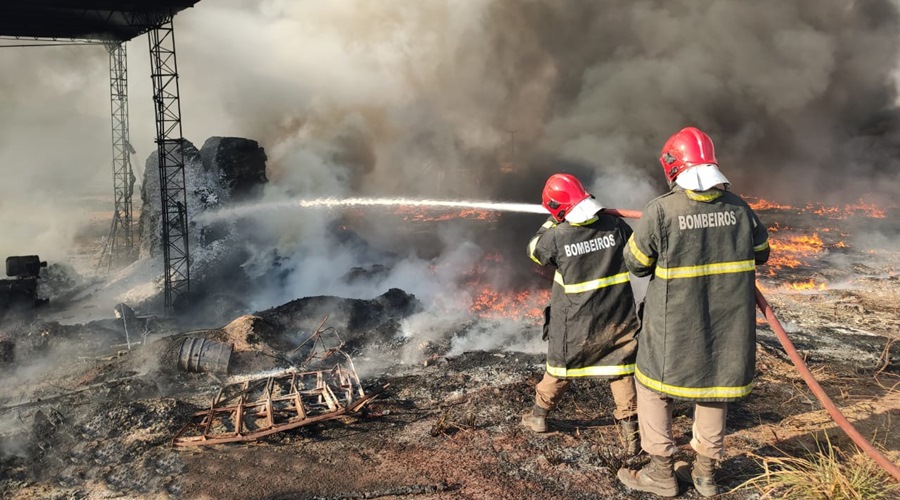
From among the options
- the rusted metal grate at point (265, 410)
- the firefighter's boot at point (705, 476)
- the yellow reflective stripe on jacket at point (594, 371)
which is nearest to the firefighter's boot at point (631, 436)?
the yellow reflective stripe on jacket at point (594, 371)

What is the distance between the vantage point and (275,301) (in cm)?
1420

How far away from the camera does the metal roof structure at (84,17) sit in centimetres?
1153

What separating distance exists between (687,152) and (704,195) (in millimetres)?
264

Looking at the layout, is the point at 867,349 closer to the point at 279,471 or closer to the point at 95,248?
the point at 279,471

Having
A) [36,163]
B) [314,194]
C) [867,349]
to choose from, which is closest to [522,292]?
[867,349]

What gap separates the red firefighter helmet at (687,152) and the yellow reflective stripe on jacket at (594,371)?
54.9 inches

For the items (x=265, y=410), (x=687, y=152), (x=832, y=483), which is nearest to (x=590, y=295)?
(x=687, y=152)

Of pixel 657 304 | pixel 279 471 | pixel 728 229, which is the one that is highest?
pixel 728 229

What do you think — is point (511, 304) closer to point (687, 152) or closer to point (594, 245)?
point (594, 245)

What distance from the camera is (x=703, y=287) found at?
2.74m

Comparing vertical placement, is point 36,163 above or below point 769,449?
above

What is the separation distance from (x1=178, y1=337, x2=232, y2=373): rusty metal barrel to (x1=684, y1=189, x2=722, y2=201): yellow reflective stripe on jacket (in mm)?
6383

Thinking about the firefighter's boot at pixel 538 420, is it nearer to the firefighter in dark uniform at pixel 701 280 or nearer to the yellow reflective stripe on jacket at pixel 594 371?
the yellow reflective stripe on jacket at pixel 594 371

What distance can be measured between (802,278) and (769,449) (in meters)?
9.90
